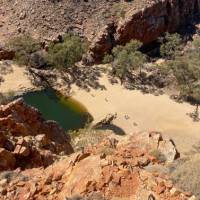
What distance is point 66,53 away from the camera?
69.1 metres

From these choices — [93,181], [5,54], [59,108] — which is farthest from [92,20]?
[93,181]

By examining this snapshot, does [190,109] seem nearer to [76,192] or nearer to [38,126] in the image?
[38,126]

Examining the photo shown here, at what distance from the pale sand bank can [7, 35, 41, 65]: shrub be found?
9.40 m

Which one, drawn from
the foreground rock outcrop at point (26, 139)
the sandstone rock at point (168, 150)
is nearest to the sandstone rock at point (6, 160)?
the foreground rock outcrop at point (26, 139)

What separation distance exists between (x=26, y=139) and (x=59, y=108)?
3229 centimetres

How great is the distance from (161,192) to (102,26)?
62.5m

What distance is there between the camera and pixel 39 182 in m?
20.7

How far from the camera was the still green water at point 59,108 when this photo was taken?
196ft

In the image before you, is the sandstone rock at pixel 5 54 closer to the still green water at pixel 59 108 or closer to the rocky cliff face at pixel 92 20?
the rocky cliff face at pixel 92 20

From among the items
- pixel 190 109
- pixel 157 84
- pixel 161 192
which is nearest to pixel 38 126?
pixel 161 192

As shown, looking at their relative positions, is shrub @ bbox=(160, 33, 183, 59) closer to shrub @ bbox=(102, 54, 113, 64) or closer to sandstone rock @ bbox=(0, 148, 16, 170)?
shrub @ bbox=(102, 54, 113, 64)

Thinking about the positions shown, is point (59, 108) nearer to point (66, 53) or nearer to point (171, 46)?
point (66, 53)

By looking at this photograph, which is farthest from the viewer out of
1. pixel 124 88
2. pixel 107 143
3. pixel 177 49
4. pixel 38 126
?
pixel 177 49

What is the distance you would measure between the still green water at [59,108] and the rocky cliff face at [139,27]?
43.0 feet
